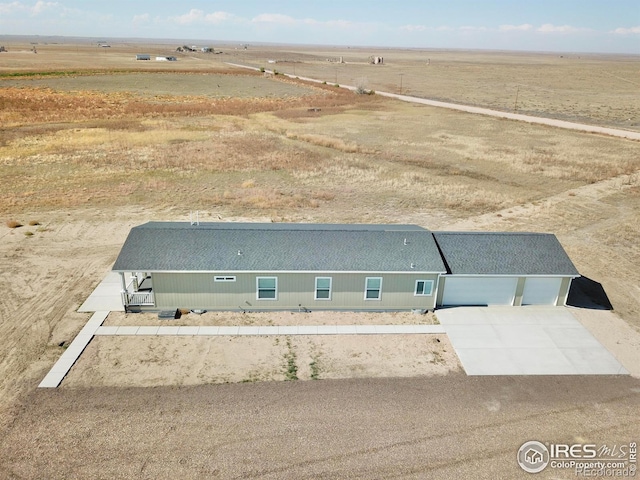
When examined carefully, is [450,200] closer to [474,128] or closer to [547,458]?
[547,458]

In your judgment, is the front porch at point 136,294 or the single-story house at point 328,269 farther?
the front porch at point 136,294

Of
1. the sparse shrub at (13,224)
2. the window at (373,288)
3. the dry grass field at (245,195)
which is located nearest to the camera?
the dry grass field at (245,195)

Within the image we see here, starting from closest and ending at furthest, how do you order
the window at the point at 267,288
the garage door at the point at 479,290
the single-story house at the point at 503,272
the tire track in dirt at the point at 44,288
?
the tire track in dirt at the point at 44,288 → the window at the point at 267,288 → the single-story house at the point at 503,272 → the garage door at the point at 479,290

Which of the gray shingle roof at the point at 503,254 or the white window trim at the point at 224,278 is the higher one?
the gray shingle roof at the point at 503,254

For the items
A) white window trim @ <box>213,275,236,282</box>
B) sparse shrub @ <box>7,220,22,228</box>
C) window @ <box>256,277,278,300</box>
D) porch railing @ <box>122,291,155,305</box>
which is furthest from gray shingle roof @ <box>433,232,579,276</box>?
sparse shrub @ <box>7,220,22,228</box>

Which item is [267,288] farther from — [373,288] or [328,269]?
[373,288]

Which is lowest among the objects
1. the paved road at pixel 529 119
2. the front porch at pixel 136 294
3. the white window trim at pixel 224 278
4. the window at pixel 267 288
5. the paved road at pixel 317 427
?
the paved road at pixel 317 427

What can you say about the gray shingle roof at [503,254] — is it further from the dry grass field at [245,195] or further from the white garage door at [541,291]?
the dry grass field at [245,195]

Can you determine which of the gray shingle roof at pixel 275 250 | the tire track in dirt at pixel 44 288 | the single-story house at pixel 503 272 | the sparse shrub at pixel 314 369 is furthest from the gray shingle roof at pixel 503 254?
the tire track in dirt at pixel 44 288

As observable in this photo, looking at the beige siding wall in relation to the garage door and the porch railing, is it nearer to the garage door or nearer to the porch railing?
the porch railing
